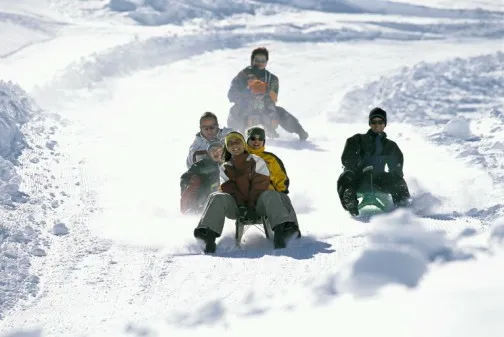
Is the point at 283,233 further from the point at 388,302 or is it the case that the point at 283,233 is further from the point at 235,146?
the point at 388,302

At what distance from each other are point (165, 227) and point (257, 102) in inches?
217

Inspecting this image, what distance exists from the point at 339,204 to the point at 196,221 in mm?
1621

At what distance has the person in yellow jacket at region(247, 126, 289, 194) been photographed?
26.5 feet

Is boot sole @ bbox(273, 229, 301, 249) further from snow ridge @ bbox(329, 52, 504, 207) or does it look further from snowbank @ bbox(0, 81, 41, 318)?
snow ridge @ bbox(329, 52, 504, 207)

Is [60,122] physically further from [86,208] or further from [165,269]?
[165,269]

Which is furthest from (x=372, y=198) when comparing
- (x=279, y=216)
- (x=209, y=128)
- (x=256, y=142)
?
(x=209, y=128)

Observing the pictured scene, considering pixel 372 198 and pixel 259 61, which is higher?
pixel 259 61

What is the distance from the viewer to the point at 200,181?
930 centimetres

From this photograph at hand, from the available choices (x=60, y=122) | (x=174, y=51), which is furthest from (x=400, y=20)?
(x=60, y=122)

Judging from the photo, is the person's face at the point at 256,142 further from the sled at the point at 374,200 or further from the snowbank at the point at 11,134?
the snowbank at the point at 11,134

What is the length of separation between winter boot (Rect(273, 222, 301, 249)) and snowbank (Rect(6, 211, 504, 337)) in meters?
0.95

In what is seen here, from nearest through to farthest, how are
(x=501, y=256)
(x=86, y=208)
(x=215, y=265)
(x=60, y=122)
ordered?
(x=501, y=256), (x=215, y=265), (x=86, y=208), (x=60, y=122)

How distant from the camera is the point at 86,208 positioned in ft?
31.2

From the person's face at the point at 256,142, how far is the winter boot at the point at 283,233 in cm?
93
